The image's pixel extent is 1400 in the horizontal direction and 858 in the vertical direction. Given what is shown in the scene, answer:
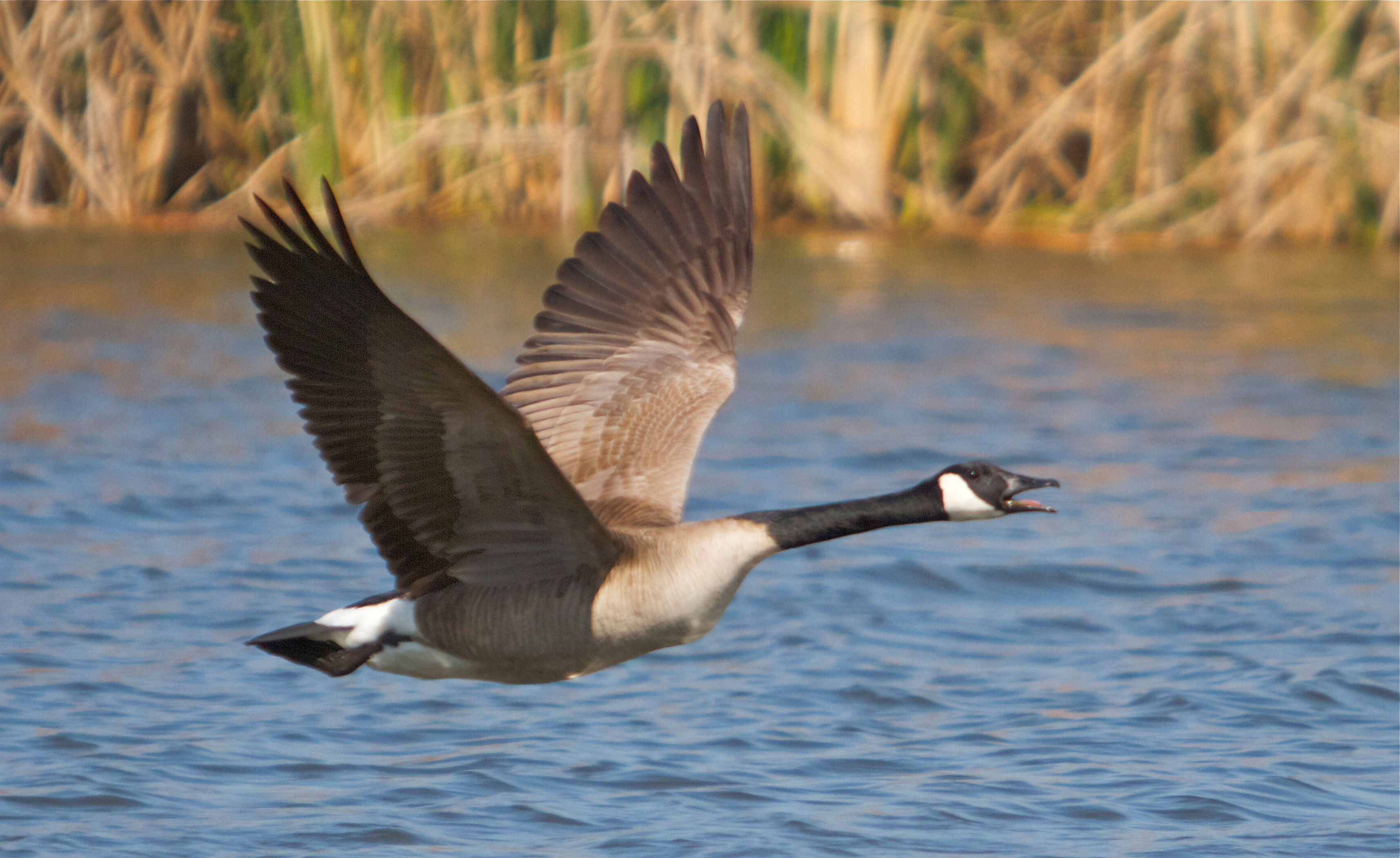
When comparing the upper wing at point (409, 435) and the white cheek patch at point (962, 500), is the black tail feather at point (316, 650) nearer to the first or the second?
the upper wing at point (409, 435)

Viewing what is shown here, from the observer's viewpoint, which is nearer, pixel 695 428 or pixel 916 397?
pixel 695 428

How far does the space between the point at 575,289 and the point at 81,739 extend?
219 cm

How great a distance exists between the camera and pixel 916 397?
11562 mm

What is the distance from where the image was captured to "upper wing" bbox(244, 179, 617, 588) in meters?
4.22

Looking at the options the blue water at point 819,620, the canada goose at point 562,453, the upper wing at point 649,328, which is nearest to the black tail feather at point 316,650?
the canada goose at point 562,453

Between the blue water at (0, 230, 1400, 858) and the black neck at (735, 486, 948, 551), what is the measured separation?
1.00 meters

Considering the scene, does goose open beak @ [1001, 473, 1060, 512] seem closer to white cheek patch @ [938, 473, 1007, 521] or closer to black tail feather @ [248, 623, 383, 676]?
white cheek patch @ [938, 473, 1007, 521]

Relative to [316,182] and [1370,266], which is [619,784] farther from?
[1370,266]

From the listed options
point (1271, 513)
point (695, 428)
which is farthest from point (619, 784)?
point (1271, 513)

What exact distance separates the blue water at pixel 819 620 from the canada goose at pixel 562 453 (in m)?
0.76

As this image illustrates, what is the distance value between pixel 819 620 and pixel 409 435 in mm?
3429

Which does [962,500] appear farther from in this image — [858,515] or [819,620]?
[819,620]

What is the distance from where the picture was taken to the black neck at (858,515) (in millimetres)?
4977

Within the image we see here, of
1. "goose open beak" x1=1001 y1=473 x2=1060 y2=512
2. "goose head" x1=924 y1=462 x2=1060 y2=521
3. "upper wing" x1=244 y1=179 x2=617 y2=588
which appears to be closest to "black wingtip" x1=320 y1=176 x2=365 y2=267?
"upper wing" x1=244 y1=179 x2=617 y2=588
